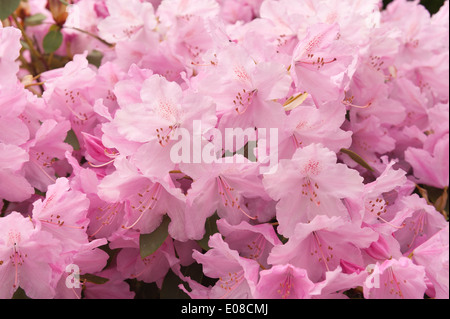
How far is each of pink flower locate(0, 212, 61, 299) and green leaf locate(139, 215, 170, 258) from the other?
0.38 ft

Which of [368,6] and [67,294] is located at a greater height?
[368,6]

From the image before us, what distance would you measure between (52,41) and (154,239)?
0.62 metres

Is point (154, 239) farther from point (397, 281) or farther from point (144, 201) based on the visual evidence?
point (397, 281)

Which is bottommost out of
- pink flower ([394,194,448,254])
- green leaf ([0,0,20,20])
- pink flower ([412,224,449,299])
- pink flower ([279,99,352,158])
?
pink flower ([394,194,448,254])

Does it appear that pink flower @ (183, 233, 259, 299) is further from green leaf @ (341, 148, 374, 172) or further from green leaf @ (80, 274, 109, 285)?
green leaf @ (341, 148, 374, 172)

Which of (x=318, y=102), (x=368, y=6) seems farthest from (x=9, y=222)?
(x=368, y=6)

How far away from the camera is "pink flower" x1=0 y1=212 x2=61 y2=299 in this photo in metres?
0.73

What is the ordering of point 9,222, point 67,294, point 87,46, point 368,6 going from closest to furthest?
point 9,222
point 67,294
point 368,6
point 87,46

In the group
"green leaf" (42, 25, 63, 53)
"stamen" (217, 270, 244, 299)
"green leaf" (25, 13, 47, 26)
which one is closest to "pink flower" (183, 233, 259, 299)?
"stamen" (217, 270, 244, 299)

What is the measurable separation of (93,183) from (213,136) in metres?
0.19

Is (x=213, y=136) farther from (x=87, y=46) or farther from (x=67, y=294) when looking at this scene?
(x=87, y=46)

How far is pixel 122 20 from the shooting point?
108 cm

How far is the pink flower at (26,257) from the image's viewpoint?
73 cm

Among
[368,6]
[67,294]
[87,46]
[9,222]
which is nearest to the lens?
[9,222]
